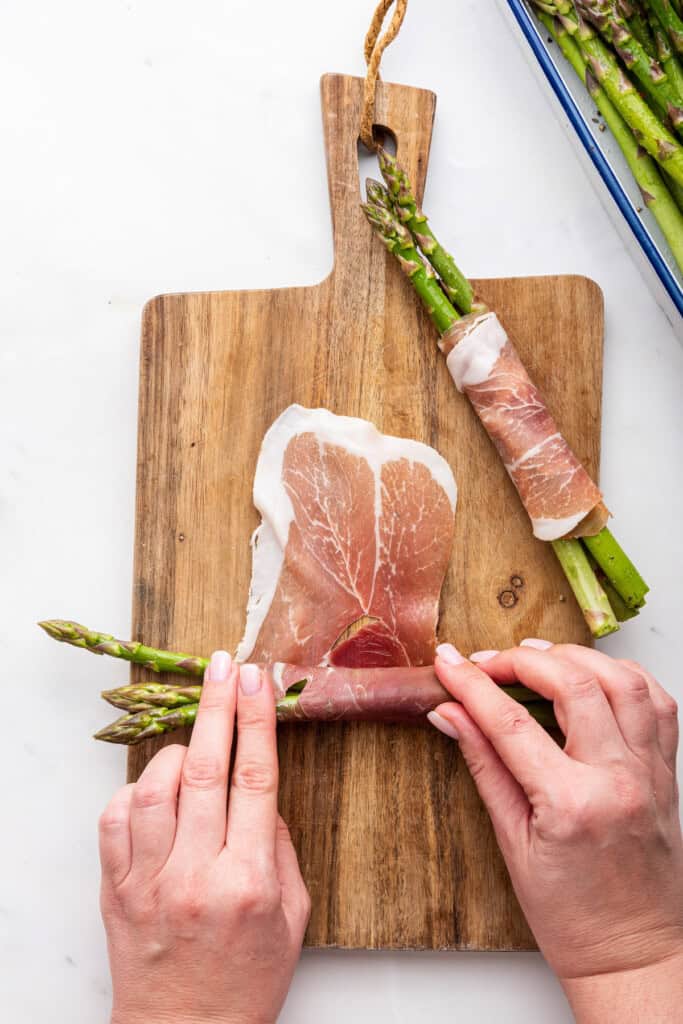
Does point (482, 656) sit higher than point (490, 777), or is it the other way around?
point (482, 656)

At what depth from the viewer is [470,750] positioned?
1928 millimetres

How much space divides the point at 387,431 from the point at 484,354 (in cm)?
30

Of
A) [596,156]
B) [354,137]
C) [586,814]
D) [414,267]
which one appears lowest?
[586,814]

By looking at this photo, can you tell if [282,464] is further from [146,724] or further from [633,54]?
[633,54]

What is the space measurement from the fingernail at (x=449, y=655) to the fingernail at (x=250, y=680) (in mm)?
423

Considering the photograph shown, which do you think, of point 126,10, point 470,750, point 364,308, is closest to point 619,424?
point 364,308

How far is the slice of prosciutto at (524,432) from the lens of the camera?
2000 millimetres

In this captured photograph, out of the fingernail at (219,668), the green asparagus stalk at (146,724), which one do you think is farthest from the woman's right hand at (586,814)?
the green asparagus stalk at (146,724)

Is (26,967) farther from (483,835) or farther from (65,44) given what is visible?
(65,44)

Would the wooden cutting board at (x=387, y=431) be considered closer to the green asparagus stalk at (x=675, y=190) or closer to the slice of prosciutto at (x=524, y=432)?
the slice of prosciutto at (x=524, y=432)

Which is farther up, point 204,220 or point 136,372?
point 204,220

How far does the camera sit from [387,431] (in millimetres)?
2125

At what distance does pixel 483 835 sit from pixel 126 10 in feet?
7.60

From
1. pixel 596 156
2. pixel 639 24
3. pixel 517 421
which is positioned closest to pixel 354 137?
pixel 596 156
